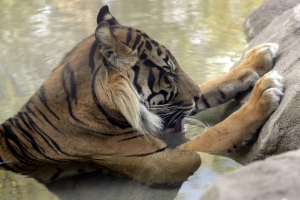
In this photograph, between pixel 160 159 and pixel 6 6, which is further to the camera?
pixel 6 6

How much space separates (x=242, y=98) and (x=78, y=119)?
3.20ft

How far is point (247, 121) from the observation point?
91.0 inches

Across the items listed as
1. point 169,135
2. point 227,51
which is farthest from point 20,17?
point 169,135

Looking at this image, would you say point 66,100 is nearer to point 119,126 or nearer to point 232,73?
point 119,126

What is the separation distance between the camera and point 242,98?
2.75 m

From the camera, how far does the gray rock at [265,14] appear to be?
3.83 metres

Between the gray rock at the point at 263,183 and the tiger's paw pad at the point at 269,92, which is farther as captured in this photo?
the tiger's paw pad at the point at 269,92

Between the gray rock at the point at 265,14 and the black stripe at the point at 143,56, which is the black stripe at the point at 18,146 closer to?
the black stripe at the point at 143,56

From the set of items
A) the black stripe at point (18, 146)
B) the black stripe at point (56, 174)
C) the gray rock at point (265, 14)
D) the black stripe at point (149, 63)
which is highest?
the black stripe at point (149, 63)

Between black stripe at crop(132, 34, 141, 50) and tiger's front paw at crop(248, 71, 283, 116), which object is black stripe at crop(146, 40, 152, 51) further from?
tiger's front paw at crop(248, 71, 283, 116)

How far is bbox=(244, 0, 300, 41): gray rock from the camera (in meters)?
3.83

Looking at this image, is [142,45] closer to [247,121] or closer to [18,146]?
[247,121]

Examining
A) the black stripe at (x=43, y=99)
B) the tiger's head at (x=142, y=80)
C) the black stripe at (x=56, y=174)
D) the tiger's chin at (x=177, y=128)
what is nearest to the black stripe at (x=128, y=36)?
the tiger's head at (x=142, y=80)

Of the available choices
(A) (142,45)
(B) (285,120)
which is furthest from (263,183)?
Result: (A) (142,45)
